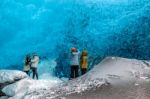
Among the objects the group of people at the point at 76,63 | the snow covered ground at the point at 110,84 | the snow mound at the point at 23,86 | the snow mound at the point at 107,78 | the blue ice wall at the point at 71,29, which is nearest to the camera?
the snow covered ground at the point at 110,84

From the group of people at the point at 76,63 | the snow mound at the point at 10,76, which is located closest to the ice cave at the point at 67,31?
the group of people at the point at 76,63

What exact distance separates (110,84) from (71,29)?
62.8 ft

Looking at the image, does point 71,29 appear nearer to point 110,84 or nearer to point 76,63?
point 76,63

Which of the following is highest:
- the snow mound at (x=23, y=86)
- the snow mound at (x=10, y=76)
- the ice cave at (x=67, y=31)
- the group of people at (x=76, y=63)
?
the ice cave at (x=67, y=31)

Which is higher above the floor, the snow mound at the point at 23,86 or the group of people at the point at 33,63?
the group of people at the point at 33,63

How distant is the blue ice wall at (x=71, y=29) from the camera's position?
25703 millimetres

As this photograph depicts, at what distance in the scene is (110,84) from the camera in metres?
9.51

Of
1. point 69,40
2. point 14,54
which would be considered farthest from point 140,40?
point 14,54

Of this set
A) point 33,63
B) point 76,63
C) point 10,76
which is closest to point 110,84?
point 10,76

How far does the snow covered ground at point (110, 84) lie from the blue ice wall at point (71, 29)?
13.4 meters

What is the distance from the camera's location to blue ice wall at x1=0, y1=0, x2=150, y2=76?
25.7 meters

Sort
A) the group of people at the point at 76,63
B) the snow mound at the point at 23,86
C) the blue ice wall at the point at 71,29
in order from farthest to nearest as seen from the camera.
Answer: the blue ice wall at the point at 71,29
the group of people at the point at 76,63
the snow mound at the point at 23,86

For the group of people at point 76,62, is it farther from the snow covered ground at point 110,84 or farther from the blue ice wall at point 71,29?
the blue ice wall at point 71,29

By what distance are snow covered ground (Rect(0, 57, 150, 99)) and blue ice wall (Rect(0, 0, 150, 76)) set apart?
13.4 m
